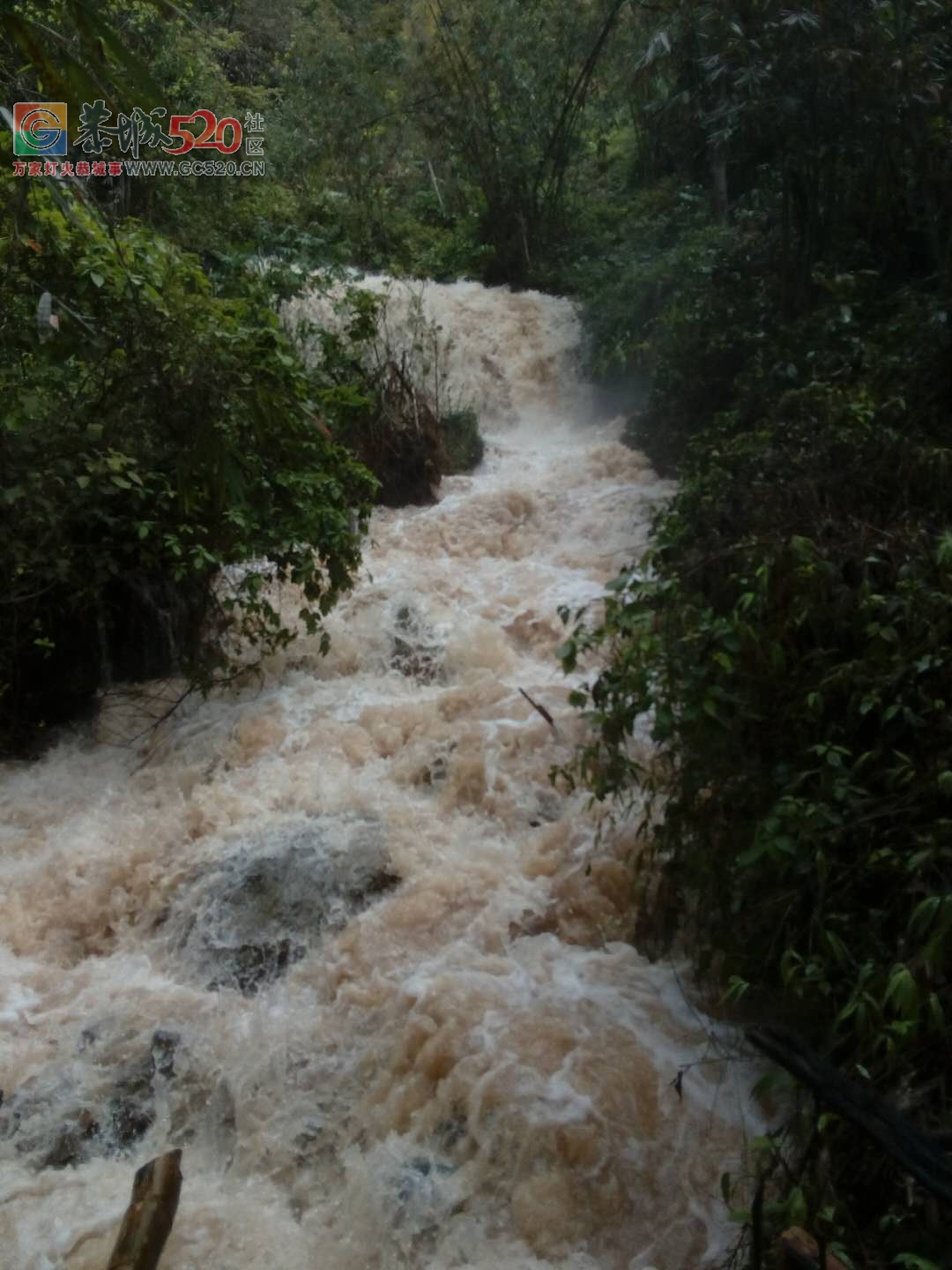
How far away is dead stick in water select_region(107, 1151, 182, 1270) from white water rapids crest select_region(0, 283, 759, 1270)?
121mm

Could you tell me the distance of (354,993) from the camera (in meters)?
3.90

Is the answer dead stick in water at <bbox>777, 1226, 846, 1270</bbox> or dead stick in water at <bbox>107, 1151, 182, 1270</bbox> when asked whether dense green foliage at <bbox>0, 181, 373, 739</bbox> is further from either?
dead stick in water at <bbox>777, 1226, 846, 1270</bbox>

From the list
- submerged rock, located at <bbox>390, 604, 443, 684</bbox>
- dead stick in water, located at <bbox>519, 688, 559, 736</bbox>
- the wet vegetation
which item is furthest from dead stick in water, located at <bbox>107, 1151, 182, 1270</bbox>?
submerged rock, located at <bbox>390, 604, 443, 684</bbox>

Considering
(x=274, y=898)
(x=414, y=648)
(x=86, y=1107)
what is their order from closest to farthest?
(x=86, y=1107), (x=274, y=898), (x=414, y=648)

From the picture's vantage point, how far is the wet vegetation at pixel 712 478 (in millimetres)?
2832

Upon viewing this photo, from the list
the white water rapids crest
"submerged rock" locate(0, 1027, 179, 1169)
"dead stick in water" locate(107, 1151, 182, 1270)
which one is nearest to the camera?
"dead stick in water" locate(107, 1151, 182, 1270)

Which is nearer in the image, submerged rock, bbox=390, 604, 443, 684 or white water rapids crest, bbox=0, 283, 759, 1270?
white water rapids crest, bbox=0, 283, 759, 1270

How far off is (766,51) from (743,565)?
382 centimetres

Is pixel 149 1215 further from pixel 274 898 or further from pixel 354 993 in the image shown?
pixel 274 898

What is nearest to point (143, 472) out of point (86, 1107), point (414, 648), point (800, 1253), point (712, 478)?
point (414, 648)

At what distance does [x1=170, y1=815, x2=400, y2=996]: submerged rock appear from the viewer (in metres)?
4.21

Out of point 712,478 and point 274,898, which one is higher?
point 712,478

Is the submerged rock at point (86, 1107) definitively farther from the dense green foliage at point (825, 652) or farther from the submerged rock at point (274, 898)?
the dense green foliage at point (825, 652)

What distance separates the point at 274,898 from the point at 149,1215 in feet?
5.22
